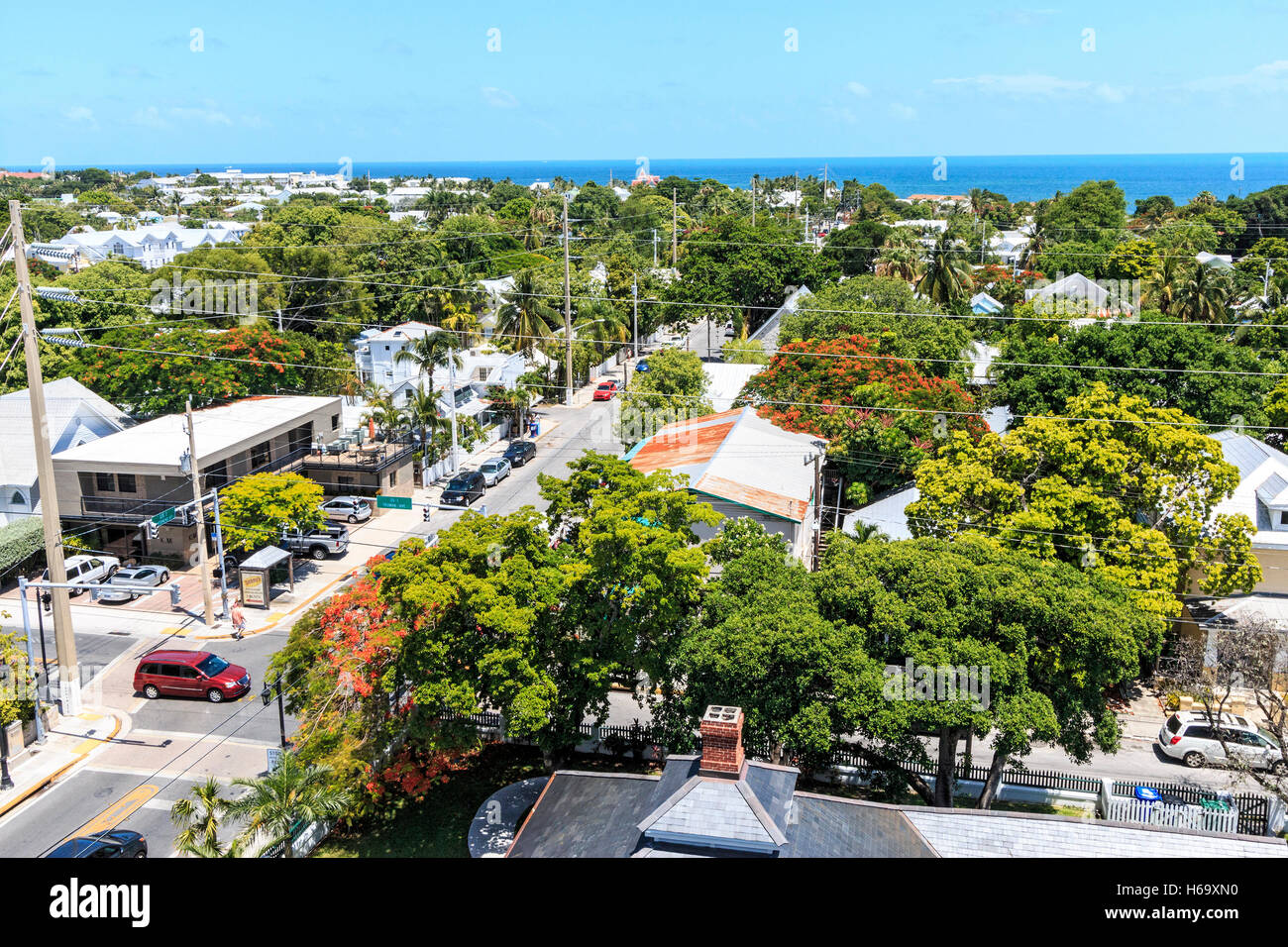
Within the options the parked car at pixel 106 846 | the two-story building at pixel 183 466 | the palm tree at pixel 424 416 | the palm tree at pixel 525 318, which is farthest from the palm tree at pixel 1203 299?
the parked car at pixel 106 846

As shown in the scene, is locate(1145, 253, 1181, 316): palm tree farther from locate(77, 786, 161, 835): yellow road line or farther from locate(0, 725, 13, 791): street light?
locate(0, 725, 13, 791): street light

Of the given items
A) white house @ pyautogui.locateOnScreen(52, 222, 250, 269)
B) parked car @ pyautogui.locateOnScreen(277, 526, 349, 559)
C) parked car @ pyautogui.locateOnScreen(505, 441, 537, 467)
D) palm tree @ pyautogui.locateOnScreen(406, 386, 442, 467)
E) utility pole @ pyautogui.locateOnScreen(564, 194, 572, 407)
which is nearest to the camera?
parked car @ pyautogui.locateOnScreen(277, 526, 349, 559)

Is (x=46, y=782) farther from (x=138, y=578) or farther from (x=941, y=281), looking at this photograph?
(x=941, y=281)

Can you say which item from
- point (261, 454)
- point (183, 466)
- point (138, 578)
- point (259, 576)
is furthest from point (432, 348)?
point (138, 578)

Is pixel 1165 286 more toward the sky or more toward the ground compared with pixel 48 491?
more toward the sky

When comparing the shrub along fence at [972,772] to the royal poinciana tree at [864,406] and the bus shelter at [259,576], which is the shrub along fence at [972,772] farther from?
the royal poinciana tree at [864,406]

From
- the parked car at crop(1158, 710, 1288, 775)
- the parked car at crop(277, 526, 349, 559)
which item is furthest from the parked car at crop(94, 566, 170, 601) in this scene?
the parked car at crop(1158, 710, 1288, 775)

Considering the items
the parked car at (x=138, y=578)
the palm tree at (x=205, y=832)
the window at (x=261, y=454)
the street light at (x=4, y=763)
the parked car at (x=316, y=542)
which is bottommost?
the street light at (x=4, y=763)
